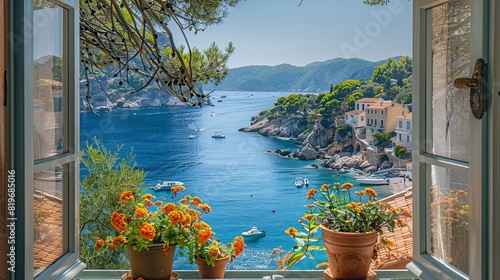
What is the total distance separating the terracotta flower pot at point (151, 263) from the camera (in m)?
1.81

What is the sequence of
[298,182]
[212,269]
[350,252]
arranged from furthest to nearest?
1. [298,182]
2. [212,269]
3. [350,252]

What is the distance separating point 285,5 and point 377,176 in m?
2.00

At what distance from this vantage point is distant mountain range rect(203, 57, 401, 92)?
434 centimetres

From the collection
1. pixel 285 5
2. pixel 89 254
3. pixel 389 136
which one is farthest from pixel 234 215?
pixel 285 5

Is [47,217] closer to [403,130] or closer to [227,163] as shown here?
[403,130]

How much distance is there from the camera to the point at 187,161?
5082 millimetres

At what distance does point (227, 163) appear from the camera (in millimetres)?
5191

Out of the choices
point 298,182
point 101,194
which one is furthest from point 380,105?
point 101,194

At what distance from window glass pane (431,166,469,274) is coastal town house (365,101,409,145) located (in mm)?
2723

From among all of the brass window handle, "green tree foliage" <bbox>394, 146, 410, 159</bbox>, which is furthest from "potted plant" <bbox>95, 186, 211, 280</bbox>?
"green tree foliage" <bbox>394, 146, 410, 159</bbox>

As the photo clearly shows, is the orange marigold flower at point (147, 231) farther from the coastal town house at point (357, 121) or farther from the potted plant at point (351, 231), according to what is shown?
the coastal town house at point (357, 121)

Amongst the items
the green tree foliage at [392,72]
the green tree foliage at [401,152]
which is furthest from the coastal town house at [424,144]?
the green tree foliage at [392,72]

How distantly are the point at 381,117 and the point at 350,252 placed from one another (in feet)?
8.50

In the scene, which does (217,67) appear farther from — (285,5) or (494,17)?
(285,5)
